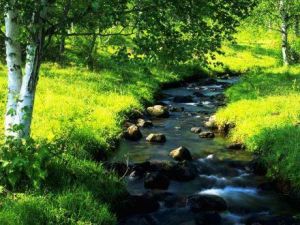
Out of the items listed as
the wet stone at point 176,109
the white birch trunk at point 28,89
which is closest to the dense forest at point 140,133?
the white birch trunk at point 28,89

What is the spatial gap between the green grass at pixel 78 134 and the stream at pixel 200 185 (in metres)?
1.13

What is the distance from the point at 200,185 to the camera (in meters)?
17.1

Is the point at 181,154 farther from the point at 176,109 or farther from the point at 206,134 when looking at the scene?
the point at 176,109

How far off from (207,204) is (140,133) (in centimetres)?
856

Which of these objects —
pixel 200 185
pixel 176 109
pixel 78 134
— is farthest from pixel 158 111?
pixel 200 185

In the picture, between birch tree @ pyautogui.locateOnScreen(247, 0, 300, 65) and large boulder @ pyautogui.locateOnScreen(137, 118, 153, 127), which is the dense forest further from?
birch tree @ pyautogui.locateOnScreen(247, 0, 300, 65)

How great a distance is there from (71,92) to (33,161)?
1523 centimetres

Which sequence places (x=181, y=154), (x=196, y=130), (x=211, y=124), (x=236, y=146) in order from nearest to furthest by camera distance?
1. (x=181, y=154)
2. (x=236, y=146)
3. (x=196, y=130)
4. (x=211, y=124)

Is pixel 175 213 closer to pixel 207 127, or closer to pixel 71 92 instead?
pixel 207 127

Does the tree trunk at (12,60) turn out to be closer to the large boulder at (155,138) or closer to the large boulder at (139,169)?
the large boulder at (139,169)

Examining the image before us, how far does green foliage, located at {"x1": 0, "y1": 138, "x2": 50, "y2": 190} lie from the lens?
1203cm

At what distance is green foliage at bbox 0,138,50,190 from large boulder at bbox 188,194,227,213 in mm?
5022

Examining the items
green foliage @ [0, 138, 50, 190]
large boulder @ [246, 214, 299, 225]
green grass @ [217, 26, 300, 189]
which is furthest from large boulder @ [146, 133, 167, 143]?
green foliage @ [0, 138, 50, 190]

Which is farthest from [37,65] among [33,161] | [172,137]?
[172,137]
